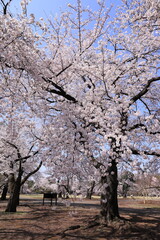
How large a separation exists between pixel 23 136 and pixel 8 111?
1079 cm

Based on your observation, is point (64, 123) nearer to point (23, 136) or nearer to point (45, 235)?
point (45, 235)

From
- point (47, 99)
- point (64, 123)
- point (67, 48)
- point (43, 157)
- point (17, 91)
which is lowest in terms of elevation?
point (43, 157)

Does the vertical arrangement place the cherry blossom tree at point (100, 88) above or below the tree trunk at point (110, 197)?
above

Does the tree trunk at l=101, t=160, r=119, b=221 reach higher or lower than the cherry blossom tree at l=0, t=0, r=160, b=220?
lower

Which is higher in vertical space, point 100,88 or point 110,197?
point 100,88

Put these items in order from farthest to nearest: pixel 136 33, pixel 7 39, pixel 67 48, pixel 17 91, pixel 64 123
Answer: pixel 67 48 < pixel 136 33 < pixel 64 123 < pixel 17 91 < pixel 7 39

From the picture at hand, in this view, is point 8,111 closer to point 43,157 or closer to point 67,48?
point 43,157

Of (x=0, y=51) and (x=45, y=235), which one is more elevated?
(x=0, y=51)

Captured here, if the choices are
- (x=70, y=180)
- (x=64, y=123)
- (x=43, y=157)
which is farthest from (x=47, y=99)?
(x=70, y=180)

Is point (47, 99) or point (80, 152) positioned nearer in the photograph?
point (80, 152)

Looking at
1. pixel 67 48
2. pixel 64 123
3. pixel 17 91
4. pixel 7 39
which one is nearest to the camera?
pixel 7 39

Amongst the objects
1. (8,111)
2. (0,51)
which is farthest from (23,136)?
(0,51)

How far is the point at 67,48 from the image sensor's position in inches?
438

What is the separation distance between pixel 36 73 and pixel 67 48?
5.12 metres
